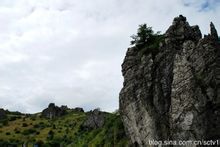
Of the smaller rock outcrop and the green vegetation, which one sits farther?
the smaller rock outcrop

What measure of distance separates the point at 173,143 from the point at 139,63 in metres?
16.3

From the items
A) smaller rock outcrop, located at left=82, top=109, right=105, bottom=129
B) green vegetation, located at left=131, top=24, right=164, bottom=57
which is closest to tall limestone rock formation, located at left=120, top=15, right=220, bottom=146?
green vegetation, located at left=131, top=24, right=164, bottom=57

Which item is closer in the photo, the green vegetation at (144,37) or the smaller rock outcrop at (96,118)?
the green vegetation at (144,37)

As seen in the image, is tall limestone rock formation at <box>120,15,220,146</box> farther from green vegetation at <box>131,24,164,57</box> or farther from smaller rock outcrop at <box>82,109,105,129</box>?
smaller rock outcrop at <box>82,109,105,129</box>

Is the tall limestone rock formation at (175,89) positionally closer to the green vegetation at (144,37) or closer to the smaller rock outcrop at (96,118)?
the green vegetation at (144,37)

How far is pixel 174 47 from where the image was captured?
249ft

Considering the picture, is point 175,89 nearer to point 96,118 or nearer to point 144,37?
point 144,37

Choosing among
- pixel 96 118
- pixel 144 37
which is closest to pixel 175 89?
pixel 144 37

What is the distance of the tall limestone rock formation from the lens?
69.5 metres

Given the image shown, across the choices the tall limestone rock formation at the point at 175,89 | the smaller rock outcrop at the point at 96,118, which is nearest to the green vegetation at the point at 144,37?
the tall limestone rock formation at the point at 175,89

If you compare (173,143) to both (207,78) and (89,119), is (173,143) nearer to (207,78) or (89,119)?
(207,78)

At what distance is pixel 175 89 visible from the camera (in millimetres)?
72188

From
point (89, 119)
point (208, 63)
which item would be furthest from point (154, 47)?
point (89, 119)

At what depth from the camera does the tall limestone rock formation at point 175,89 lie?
228 feet
